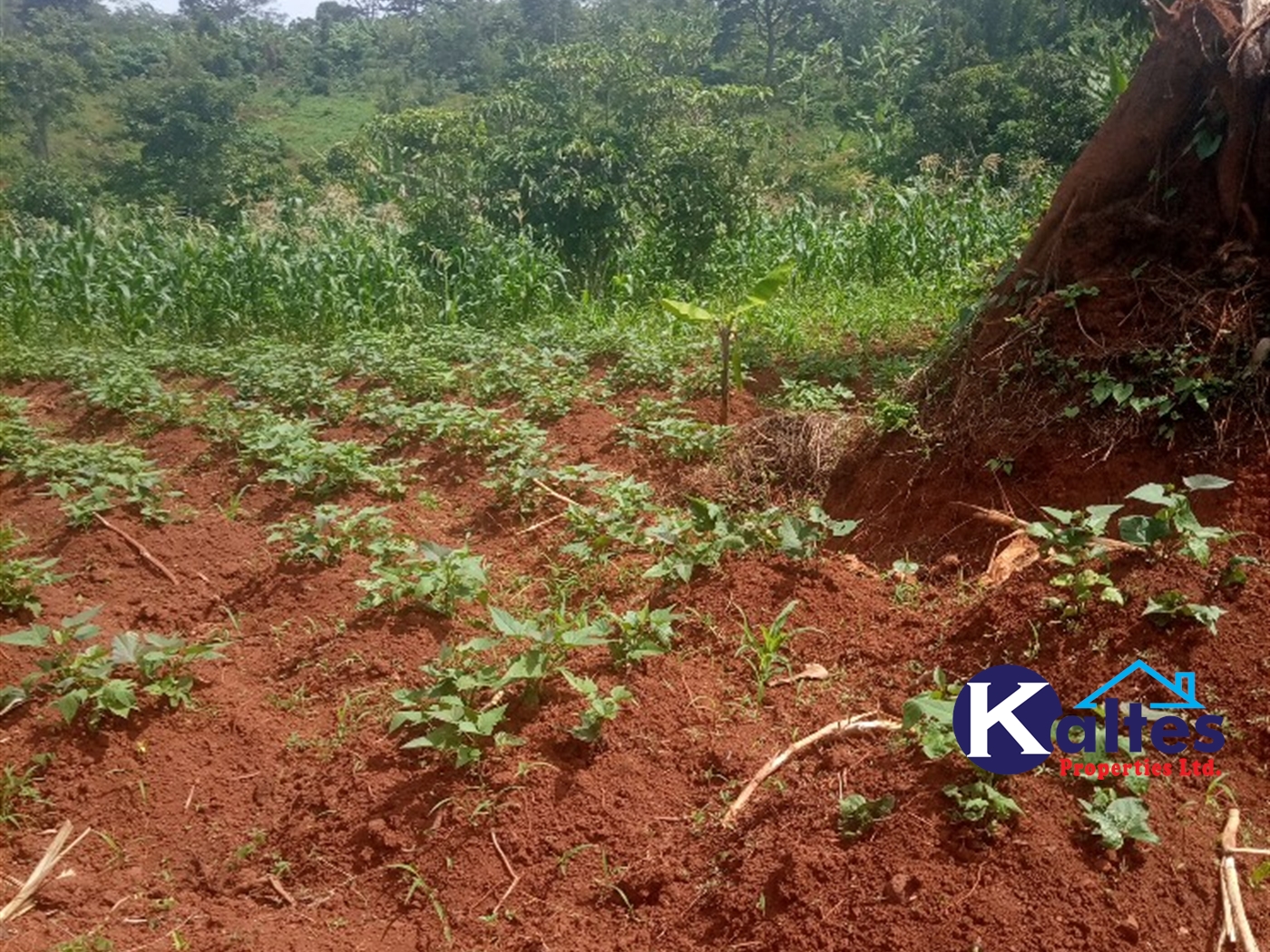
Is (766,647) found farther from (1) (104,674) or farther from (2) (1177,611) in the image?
(1) (104,674)

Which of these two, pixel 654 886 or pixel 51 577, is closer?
pixel 654 886

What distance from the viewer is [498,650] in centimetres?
346

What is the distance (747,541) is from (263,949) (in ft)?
6.84

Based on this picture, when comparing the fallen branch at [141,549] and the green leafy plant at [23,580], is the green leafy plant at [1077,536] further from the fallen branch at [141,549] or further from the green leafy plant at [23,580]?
the green leafy plant at [23,580]

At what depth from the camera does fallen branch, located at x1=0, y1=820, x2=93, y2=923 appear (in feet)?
8.37

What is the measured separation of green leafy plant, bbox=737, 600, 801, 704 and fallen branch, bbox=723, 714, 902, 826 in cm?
34

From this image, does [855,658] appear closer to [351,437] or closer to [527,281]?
[351,437]

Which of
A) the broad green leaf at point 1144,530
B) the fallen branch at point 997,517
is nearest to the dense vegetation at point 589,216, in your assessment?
the fallen branch at point 997,517

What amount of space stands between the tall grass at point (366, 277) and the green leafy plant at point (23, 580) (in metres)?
4.93

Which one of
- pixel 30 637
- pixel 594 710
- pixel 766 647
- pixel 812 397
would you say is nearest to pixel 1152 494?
pixel 766 647

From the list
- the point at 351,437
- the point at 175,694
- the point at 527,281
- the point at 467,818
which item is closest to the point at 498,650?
the point at 467,818

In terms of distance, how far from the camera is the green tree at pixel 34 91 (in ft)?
99.3

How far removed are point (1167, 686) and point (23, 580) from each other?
397 centimetres

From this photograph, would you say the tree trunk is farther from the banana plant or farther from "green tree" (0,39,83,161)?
"green tree" (0,39,83,161)
